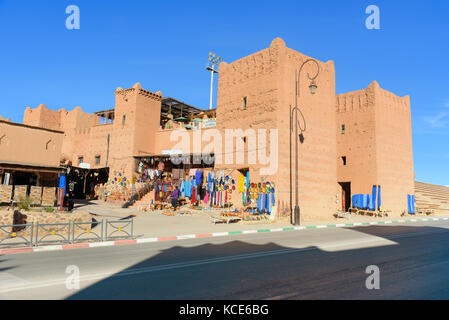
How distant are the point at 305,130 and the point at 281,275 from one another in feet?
57.6

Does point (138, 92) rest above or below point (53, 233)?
above

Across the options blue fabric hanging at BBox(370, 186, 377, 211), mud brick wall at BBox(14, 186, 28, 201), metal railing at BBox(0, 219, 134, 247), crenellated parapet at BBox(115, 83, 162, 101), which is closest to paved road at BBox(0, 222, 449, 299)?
metal railing at BBox(0, 219, 134, 247)

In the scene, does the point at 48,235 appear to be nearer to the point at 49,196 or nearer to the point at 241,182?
the point at 49,196

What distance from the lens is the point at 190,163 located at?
2780 centimetres

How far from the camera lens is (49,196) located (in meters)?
18.4

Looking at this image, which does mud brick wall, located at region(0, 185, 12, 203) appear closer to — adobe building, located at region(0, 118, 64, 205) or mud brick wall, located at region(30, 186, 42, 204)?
adobe building, located at region(0, 118, 64, 205)

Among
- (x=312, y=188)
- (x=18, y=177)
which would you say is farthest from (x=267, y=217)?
(x=18, y=177)

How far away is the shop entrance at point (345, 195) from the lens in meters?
31.5

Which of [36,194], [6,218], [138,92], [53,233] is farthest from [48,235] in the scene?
[138,92]

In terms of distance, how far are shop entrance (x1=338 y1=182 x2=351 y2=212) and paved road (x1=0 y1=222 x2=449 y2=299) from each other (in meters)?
22.2

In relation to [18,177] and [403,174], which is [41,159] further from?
[403,174]

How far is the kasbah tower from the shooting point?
70.3 feet

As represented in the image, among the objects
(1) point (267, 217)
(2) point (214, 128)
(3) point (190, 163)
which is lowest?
(1) point (267, 217)
